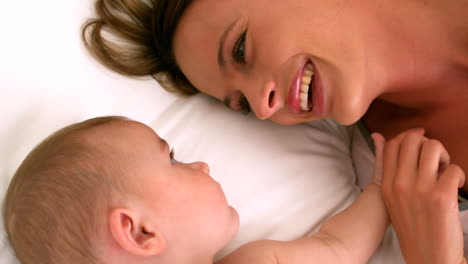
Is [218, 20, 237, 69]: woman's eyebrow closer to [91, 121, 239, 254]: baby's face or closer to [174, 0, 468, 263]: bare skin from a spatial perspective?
[174, 0, 468, 263]: bare skin

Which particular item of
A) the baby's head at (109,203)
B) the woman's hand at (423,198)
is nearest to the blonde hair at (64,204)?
the baby's head at (109,203)

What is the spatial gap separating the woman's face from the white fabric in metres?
0.16

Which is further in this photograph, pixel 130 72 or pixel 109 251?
pixel 130 72

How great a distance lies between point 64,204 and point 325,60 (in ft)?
2.25

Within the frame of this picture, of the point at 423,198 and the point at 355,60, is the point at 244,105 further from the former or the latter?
the point at 423,198

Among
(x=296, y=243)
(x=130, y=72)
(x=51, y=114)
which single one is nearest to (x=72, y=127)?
(x=51, y=114)

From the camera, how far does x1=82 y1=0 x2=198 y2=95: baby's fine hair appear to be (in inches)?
54.9

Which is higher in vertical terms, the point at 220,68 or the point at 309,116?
the point at 220,68

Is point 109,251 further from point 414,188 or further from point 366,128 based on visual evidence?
point 366,128

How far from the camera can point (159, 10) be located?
139cm

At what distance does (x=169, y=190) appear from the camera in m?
0.98

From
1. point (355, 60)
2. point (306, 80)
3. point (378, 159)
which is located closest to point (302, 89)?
point (306, 80)

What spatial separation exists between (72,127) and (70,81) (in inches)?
13.4

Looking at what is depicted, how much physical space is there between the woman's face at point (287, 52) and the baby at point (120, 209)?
307 mm
